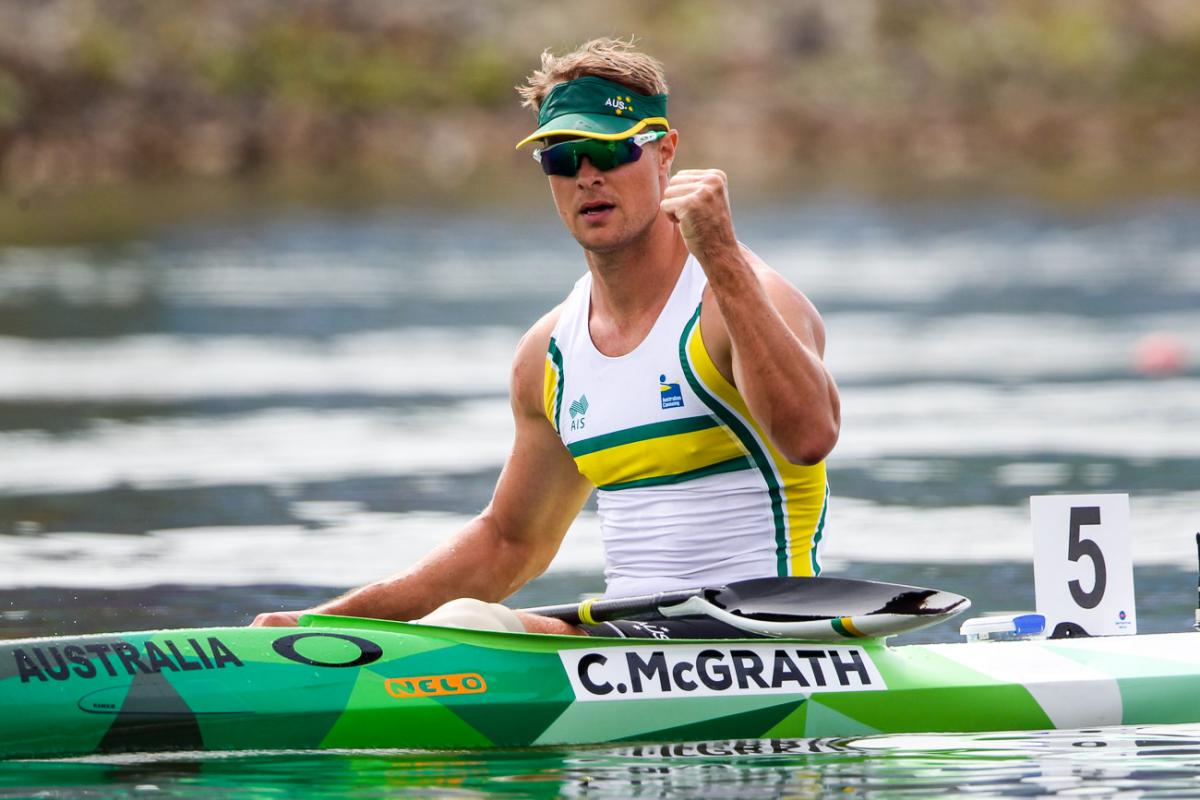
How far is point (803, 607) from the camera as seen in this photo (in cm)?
668

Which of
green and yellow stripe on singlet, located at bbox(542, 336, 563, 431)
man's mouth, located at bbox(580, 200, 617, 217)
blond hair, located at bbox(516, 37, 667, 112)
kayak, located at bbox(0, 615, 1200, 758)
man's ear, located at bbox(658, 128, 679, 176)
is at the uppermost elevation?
blond hair, located at bbox(516, 37, 667, 112)

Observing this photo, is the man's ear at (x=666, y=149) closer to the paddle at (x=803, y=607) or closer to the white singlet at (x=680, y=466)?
the white singlet at (x=680, y=466)

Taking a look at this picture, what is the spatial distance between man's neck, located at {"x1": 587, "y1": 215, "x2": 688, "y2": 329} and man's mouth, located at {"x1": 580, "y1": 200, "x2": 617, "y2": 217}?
127 mm

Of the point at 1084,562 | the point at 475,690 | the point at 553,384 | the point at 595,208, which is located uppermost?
the point at 595,208

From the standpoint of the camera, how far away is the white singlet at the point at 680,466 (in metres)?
6.61

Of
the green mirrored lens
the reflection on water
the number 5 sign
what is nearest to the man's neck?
the green mirrored lens

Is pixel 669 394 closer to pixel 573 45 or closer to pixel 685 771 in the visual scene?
pixel 685 771

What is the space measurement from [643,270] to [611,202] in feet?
0.81

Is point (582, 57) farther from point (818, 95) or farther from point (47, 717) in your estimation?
point (818, 95)

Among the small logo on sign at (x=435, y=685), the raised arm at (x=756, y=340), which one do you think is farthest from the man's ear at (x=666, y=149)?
the small logo on sign at (x=435, y=685)

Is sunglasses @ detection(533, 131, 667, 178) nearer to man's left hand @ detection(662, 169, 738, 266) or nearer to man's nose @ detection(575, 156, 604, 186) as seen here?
man's nose @ detection(575, 156, 604, 186)

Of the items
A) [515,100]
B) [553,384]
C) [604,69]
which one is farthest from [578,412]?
[515,100]

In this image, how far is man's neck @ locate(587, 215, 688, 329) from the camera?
21.9ft

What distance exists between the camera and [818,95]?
71.9 metres
